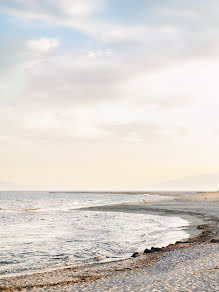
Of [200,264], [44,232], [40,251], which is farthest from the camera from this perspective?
[44,232]

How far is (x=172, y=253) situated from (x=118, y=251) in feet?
14.1

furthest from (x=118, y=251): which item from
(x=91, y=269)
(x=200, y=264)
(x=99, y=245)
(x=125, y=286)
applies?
(x=125, y=286)

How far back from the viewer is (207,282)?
1149cm

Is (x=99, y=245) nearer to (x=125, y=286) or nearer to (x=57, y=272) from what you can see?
(x=57, y=272)

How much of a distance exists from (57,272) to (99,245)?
8.01 meters

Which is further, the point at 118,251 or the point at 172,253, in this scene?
the point at 118,251

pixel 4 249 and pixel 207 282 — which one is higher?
pixel 207 282

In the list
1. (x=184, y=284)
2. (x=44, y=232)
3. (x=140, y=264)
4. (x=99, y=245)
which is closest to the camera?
(x=184, y=284)

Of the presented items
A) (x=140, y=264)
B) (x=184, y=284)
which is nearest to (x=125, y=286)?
(x=184, y=284)

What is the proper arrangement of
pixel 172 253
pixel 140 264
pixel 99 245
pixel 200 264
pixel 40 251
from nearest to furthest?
pixel 200 264 → pixel 140 264 → pixel 172 253 → pixel 40 251 → pixel 99 245

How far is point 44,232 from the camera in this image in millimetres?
29344

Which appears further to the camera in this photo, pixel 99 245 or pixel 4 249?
pixel 99 245

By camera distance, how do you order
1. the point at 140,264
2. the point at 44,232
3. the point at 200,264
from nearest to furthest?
the point at 200,264, the point at 140,264, the point at 44,232

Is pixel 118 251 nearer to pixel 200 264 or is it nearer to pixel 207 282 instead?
pixel 200 264
